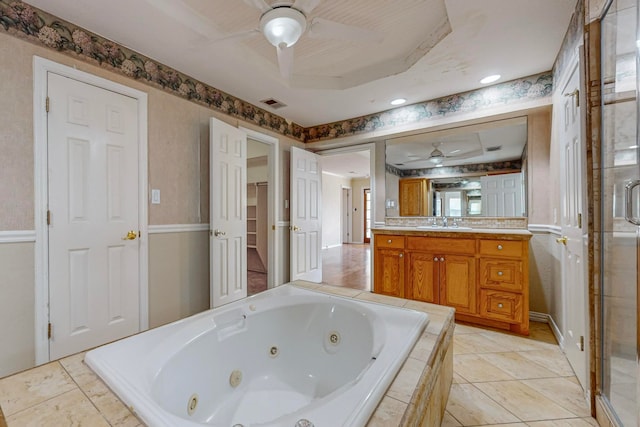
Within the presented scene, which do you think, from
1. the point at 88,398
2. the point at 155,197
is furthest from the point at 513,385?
the point at 155,197

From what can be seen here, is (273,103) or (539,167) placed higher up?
(273,103)

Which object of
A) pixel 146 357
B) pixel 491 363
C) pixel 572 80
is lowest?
pixel 491 363

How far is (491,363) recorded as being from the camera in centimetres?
183

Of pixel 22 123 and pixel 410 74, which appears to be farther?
pixel 410 74

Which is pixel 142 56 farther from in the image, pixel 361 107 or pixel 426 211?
pixel 426 211

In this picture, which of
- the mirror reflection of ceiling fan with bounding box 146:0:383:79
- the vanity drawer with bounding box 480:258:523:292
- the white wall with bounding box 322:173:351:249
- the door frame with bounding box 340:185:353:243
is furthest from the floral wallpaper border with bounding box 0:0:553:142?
the door frame with bounding box 340:185:353:243

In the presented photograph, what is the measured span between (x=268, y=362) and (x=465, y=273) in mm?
1871

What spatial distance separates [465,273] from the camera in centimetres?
242

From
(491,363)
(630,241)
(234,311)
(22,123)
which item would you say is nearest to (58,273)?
(22,123)

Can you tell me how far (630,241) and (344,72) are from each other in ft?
7.66

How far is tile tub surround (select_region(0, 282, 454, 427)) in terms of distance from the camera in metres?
0.71

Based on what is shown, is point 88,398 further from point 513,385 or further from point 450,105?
point 450,105

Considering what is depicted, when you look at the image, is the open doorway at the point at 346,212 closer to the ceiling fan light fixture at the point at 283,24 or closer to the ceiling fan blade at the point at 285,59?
the ceiling fan blade at the point at 285,59

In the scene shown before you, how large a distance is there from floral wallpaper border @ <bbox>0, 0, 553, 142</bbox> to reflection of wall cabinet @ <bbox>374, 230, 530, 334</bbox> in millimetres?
1326
